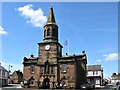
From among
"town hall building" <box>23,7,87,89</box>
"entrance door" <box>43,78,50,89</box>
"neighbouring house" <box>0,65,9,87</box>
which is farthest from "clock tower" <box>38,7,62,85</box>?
"neighbouring house" <box>0,65,9,87</box>

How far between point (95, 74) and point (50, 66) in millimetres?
28648

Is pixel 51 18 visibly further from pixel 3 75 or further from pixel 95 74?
pixel 95 74

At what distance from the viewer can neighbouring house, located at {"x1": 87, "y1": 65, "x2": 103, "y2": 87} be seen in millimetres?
76125

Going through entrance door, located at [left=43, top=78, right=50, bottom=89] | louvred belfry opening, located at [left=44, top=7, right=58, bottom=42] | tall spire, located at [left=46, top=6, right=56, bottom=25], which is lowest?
entrance door, located at [left=43, top=78, right=50, bottom=89]

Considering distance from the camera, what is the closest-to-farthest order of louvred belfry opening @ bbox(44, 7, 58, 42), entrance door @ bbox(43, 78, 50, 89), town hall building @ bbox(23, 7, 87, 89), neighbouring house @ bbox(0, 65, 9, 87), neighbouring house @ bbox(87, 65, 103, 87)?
town hall building @ bbox(23, 7, 87, 89) → entrance door @ bbox(43, 78, 50, 89) → louvred belfry opening @ bbox(44, 7, 58, 42) → neighbouring house @ bbox(0, 65, 9, 87) → neighbouring house @ bbox(87, 65, 103, 87)

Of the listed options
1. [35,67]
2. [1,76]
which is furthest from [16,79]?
[35,67]

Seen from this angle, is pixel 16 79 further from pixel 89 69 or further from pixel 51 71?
pixel 51 71

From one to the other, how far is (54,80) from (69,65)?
4.90 meters

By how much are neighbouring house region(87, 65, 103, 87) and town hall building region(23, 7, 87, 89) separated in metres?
21.2

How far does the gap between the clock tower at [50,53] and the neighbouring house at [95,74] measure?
25.1 metres

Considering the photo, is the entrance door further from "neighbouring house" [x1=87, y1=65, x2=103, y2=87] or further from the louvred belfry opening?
"neighbouring house" [x1=87, y1=65, x2=103, y2=87]

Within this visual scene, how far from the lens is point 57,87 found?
171ft

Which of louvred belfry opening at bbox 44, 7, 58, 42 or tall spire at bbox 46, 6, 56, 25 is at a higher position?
tall spire at bbox 46, 6, 56, 25

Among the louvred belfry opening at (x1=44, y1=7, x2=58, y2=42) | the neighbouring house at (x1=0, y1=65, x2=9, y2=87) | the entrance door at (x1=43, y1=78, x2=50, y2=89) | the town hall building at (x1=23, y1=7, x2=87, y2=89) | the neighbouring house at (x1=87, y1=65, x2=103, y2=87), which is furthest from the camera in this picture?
the neighbouring house at (x1=87, y1=65, x2=103, y2=87)
